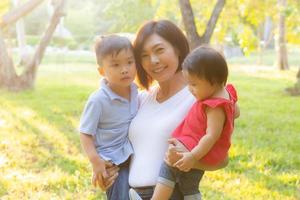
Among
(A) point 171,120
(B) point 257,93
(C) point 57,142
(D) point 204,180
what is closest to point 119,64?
(A) point 171,120

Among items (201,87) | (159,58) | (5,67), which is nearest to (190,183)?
(201,87)

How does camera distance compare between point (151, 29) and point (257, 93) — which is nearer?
point (151, 29)

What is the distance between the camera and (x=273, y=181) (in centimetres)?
434

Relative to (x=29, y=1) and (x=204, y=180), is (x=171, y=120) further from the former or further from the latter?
(x=29, y=1)

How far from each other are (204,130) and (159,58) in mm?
417

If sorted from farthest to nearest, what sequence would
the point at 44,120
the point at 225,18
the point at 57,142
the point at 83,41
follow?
the point at 83,41 < the point at 225,18 < the point at 44,120 < the point at 57,142

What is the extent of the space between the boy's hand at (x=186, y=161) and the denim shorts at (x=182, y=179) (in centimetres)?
7

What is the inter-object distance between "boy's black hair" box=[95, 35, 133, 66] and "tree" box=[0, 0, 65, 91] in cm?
904

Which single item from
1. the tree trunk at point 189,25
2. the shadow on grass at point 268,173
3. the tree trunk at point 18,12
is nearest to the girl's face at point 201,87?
the shadow on grass at point 268,173

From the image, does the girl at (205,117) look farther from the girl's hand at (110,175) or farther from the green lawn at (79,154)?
the green lawn at (79,154)

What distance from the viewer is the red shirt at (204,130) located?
1935 millimetres

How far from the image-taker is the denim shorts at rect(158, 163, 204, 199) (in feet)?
6.72

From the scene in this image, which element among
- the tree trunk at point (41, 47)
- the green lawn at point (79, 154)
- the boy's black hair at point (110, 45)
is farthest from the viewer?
the tree trunk at point (41, 47)

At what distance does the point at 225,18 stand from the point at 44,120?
28.3 ft
